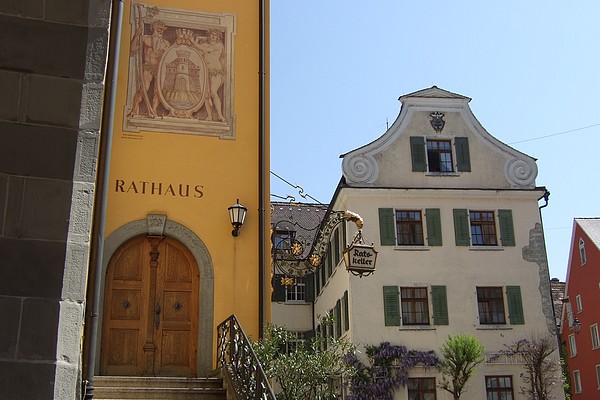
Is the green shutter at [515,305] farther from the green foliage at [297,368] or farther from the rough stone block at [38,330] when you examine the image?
the rough stone block at [38,330]

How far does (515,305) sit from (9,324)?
2364cm

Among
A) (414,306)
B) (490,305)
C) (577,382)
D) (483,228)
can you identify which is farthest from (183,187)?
(577,382)

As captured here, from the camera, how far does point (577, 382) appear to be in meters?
37.2

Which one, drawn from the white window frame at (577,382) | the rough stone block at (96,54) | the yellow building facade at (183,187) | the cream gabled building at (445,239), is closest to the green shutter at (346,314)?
the cream gabled building at (445,239)

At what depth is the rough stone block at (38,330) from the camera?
3650 millimetres

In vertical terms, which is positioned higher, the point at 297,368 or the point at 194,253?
the point at 194,253

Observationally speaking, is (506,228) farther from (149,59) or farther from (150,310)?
(150,310)

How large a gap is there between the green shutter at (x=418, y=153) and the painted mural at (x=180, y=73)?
14.8 metres

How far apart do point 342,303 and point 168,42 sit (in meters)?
15.6

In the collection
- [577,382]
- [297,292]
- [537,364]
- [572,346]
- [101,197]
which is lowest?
[101,197]

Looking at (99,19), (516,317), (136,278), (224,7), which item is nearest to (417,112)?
(516,317)

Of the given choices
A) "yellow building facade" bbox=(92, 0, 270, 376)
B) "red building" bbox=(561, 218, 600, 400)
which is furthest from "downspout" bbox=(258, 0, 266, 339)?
"red building" bbox=(561, 218, 600, 400)

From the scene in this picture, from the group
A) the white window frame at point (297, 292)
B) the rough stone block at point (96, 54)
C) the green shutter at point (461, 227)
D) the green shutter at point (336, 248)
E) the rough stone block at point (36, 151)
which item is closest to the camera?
the rough stone block at point (36, 151)

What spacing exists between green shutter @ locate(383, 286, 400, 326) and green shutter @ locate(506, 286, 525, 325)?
12.9ft
